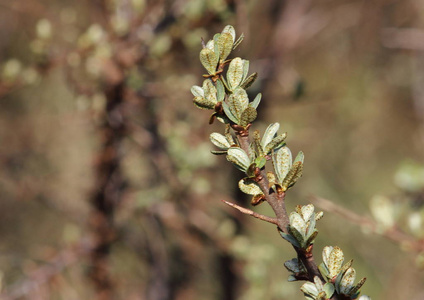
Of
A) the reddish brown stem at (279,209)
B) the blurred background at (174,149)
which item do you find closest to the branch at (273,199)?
the reddish brown stem at (279,209)

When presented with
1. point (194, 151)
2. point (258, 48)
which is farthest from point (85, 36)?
point (258, 48)

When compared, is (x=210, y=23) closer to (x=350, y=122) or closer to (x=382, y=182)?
(x=350, y=122)

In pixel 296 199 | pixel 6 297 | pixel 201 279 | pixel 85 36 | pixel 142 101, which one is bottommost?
pixel 201 279

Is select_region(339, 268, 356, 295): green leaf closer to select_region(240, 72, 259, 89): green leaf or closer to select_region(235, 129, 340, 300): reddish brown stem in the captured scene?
select_region(235, 129, 340, 300): reddish brown stem

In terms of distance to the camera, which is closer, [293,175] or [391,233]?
[293,175]

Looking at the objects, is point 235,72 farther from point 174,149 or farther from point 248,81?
point 174,149

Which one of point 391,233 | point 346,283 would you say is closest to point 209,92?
point 346,283
